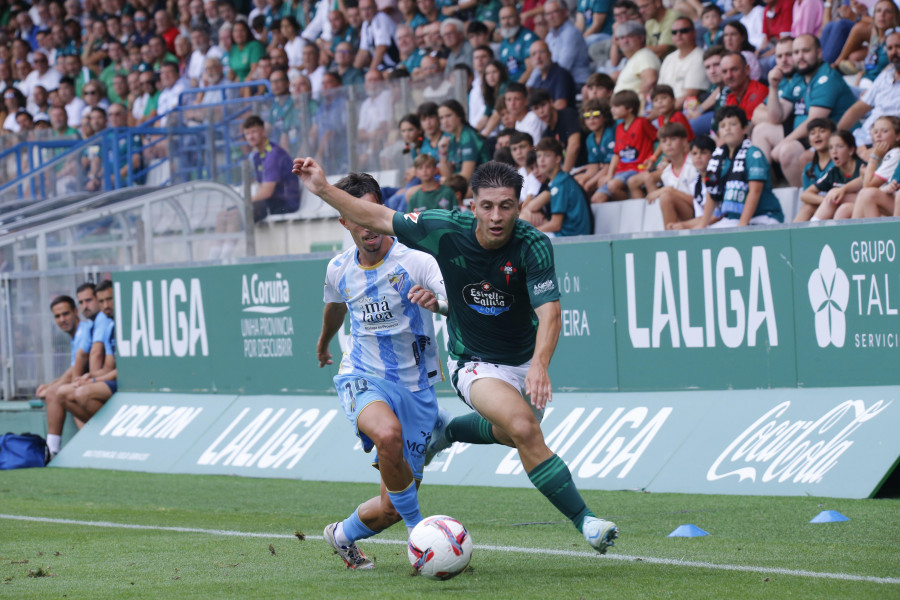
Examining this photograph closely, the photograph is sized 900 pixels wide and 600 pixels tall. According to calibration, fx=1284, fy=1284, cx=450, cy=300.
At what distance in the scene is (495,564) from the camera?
7.00 m

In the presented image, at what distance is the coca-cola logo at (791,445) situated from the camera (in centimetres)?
943

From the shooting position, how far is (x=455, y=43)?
17484 millimetres

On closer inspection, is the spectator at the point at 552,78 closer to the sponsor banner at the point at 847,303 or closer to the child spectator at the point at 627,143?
the child spectator at the point at 627,143

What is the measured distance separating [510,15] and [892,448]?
9.59m

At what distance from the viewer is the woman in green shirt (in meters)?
21.6

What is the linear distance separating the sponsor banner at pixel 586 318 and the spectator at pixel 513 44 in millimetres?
5985

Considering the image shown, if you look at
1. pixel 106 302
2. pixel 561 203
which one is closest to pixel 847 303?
pixel 561 203

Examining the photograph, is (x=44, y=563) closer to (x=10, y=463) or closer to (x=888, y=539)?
(x=888, y=539)

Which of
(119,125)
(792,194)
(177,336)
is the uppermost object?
(119,125)

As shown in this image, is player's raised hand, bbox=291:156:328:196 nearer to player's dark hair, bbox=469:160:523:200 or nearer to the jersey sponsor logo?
player's dark hair, bbox=469:160:523:200

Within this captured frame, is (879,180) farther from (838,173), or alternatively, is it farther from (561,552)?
(561,552)

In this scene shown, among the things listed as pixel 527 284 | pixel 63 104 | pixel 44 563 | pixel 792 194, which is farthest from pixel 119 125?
pixel 527 284

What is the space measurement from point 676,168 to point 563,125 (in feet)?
7.58

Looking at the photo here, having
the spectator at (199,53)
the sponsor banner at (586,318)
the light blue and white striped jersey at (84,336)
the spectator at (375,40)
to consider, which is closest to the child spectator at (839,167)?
the sponsor banner at (586,318)
